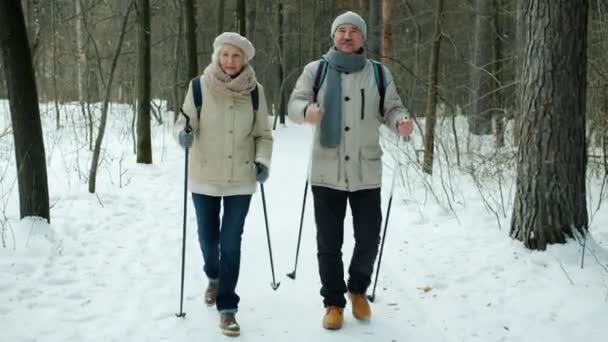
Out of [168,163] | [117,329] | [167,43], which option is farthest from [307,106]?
[167,43]

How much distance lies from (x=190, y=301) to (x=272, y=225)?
7.93ft

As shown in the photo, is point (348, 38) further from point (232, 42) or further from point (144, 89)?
point (144, 89)

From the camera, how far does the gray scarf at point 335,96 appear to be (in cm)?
356

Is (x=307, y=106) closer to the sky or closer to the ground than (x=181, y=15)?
closer to the ground

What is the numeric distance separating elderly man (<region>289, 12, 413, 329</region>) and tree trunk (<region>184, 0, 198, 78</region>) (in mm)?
7892

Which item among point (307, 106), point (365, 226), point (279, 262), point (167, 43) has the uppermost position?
point (167, 43)

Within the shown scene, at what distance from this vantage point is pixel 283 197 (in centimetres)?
796

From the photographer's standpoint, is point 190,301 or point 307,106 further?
point 190,301

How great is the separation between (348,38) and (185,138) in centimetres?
125

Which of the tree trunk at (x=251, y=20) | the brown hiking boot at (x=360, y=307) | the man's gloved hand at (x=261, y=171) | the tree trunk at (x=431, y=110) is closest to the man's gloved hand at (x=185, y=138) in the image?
the man's gloved hand at (x=261, y=171)

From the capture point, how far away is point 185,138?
3494mm

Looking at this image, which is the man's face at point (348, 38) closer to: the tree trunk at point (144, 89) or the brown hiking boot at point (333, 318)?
the brown hiking boot at point (333, 318)

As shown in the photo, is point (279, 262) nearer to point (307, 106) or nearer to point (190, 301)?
point (190, 301)

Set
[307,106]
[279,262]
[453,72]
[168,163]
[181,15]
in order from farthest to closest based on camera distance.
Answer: [453,72] → [181,15] → [168,163] → [279,262] → [307,106]
